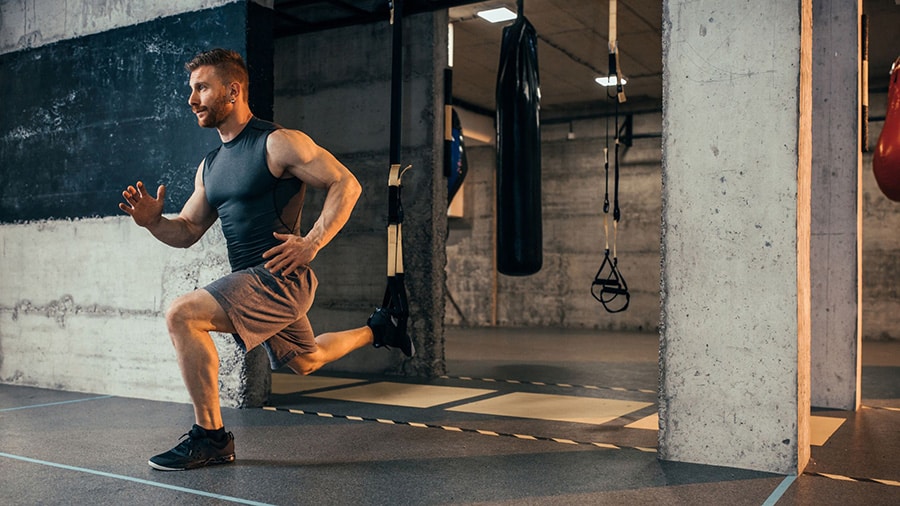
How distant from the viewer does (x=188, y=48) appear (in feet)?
16.6

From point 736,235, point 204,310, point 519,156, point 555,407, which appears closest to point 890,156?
point 736,235

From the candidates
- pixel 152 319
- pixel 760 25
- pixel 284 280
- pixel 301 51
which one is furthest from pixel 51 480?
pixel 301 51

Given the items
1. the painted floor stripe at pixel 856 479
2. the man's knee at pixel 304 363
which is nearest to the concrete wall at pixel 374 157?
the man's knee at pixel 304 363

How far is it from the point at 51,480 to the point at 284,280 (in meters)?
1.20

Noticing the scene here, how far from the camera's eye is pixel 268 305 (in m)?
3.18

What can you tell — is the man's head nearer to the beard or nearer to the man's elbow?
the beard

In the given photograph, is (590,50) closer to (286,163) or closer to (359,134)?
(359,134)

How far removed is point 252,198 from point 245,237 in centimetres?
17

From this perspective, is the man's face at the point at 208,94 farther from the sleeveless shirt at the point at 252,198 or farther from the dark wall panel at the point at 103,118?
the dark wall panel at the point at 103,118

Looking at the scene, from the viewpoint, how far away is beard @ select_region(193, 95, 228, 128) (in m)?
3.29

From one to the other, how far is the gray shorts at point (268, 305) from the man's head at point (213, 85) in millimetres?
683

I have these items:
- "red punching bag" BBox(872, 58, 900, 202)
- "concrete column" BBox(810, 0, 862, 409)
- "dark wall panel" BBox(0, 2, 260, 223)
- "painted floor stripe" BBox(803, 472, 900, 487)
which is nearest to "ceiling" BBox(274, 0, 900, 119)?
"dark wall panel" BBox(0, 2, 260, 223)

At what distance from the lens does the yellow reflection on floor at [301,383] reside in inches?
230

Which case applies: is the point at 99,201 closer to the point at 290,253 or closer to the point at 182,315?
the point at 182,315
